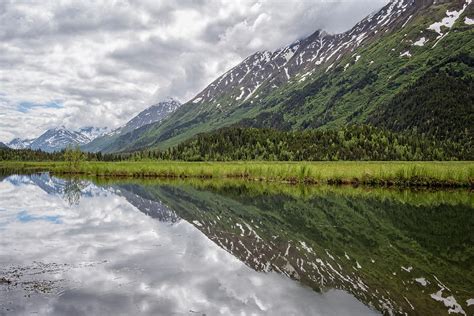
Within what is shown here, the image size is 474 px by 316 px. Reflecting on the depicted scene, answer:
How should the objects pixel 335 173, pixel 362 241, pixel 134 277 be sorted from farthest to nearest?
1. pixel 335 173
2. pixel 362 241
3. pixel 134 277

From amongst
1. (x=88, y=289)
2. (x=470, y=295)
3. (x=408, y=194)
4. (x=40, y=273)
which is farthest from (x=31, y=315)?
(x=408, y=194)

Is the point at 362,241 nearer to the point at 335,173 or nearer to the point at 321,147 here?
the point at 335,173

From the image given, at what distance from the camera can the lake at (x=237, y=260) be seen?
50.1 ft

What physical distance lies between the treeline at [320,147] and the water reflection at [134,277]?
124935mm

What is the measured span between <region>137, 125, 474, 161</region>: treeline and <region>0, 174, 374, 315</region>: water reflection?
410 ft

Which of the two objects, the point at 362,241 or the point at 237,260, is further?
the point at 362,241

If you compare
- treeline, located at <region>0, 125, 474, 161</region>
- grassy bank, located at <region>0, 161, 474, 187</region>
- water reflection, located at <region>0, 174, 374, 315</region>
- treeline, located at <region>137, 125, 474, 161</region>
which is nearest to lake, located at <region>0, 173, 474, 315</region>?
water reflection, located at <region>0, 174, 374, 315</region>

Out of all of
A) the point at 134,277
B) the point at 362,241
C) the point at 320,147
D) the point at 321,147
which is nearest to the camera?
the point at 134,277

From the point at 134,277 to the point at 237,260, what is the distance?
584 cm

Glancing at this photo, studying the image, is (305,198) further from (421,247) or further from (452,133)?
(452,133)

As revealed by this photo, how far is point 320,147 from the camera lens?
157500mm

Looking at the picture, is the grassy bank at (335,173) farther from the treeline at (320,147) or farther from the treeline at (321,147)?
the treeline at (320,147)

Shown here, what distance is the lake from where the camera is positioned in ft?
50.1

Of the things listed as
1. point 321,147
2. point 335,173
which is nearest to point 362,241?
point 335,173
